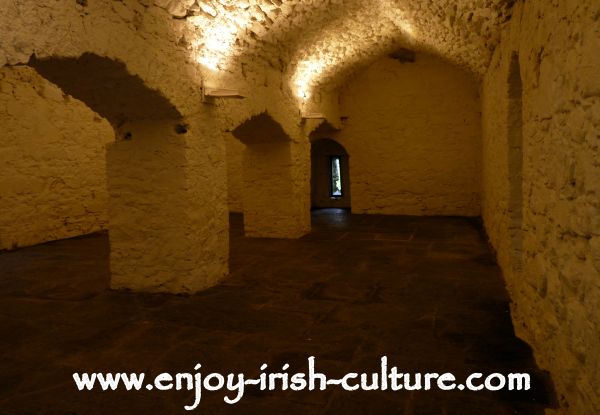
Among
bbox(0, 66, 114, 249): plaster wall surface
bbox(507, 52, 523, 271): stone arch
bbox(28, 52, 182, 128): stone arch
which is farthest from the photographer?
bbox(0, 66, 114, 249): plaster wall surface

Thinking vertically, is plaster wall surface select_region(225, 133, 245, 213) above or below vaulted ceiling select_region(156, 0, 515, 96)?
below

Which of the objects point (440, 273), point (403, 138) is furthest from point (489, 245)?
point (403, 138)

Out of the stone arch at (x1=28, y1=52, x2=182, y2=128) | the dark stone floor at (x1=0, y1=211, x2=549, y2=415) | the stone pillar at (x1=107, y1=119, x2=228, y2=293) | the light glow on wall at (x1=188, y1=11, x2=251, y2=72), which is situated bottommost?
the dark stone floor at (x1=0, y1=211, x2=549, y2=415)

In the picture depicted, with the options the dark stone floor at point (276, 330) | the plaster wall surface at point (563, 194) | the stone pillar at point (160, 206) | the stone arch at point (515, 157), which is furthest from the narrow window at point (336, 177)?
the plaster wall surface at point (563, 194)

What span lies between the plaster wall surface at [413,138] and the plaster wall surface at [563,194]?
6375 millimetres

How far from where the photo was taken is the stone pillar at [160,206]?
14.8ft

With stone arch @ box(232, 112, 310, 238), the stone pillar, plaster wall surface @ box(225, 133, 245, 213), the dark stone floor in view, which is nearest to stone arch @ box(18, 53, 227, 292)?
the stone pillar

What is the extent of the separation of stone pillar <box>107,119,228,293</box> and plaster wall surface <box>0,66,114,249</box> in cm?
365

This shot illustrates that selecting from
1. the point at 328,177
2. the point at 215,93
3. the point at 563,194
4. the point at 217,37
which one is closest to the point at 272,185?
the point at 215,93

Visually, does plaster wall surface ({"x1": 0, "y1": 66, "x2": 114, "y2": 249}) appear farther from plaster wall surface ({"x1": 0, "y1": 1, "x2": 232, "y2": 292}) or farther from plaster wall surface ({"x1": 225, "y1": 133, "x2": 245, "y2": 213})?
plaster wall surface ({"x1": 0, "y1": 1, "x2": 232, "y2": 292})

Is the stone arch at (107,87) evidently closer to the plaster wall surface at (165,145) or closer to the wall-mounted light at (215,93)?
the plaster wall surface at (165,145)

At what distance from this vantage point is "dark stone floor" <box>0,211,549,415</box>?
254 centimetres

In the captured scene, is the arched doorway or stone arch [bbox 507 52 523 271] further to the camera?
the arched doorway

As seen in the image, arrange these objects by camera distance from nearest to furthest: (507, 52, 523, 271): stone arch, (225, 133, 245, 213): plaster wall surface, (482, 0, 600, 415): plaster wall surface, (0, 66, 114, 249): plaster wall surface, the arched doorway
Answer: (482, 0, 600, 415): plaster wall surface, (507, 52, 523, 271): stone arch, (0, 66, 114, 249): plaster wall surface, (225, 133, 245, 213): plaster wall surface, the arched doorway
